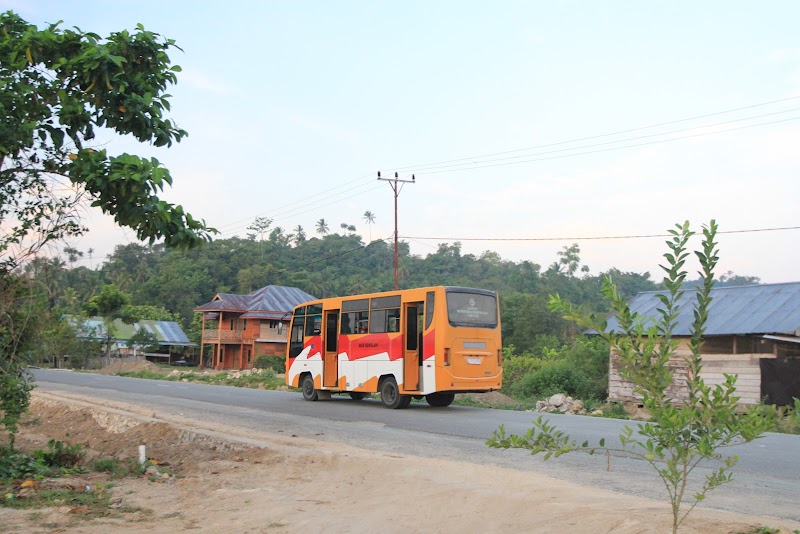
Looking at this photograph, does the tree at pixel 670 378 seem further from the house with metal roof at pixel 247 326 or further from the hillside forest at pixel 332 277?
the house with metal roof at pixel 247 326

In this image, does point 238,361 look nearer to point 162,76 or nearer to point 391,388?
point 391,388

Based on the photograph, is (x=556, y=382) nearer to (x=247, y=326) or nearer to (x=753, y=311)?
(x=753, y=311)

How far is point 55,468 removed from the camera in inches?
393

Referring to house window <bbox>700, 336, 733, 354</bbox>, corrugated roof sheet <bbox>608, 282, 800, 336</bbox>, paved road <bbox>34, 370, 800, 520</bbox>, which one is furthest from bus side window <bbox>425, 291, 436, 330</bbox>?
house window <bbox>700, 336, 733, 354</bbox>

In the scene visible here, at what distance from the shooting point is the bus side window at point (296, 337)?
23359mm

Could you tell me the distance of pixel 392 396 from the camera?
64.5 ft

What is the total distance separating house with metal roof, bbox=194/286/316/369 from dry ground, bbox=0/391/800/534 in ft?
170

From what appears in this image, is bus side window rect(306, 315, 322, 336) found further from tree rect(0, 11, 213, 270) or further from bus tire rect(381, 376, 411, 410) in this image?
tree rect(0, 11, 213, 270)

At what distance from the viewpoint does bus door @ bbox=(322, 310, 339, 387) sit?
21828mm

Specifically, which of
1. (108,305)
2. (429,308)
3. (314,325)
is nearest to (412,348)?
(429,308)

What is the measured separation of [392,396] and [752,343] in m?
12.9

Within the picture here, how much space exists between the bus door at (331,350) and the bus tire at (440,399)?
311cm

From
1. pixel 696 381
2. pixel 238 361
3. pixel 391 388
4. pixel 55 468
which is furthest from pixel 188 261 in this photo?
pixel 696 381

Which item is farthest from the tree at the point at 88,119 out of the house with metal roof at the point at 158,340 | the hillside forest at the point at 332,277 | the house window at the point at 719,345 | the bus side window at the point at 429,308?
the house with metal roof at the point at 158,340
